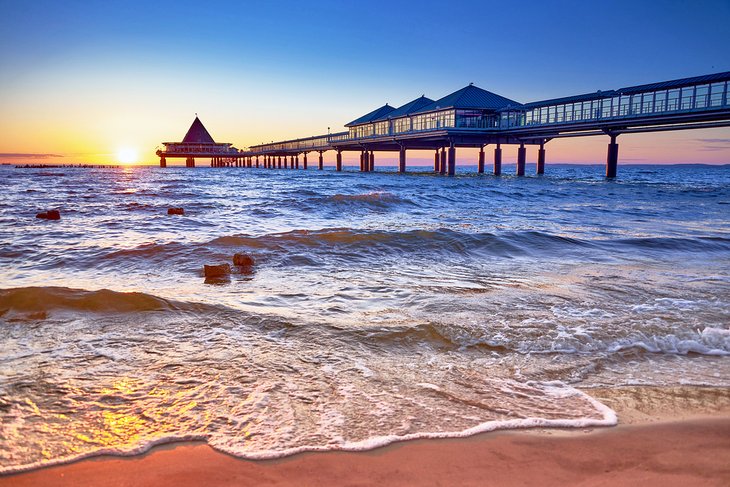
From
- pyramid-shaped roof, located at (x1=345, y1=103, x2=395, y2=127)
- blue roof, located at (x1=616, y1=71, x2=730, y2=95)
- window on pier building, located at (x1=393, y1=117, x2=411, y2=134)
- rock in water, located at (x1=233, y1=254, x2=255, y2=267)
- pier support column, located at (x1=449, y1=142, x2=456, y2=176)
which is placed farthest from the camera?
pyramid-shaped roof, located at (x1=345, y1=103, x2=395, y2=127)

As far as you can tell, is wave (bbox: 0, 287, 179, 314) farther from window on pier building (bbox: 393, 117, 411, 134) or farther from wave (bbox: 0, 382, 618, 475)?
window on pier building (bbox: 393, 117, 411, 134)

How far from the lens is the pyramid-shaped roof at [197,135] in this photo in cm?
11150

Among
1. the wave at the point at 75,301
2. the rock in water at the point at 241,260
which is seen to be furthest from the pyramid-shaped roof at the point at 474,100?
the wave at the point at 75,301

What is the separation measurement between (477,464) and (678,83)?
3242 centimetres

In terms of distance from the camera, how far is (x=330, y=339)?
3777 millimetres

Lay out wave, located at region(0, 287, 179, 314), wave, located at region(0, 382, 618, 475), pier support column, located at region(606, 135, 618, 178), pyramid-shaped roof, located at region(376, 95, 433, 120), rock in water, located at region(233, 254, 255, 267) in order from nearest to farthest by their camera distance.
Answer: wave, located at region(0, 382, 618, 475) < wave, located at region(0, 287, 179, 314) < rock in water, located at region(233, 254, 255, 267) < pier support column, located at region(606, 135, 618, 178) < pyramid-shaped roof, located at region(376, 95, 433, 120)

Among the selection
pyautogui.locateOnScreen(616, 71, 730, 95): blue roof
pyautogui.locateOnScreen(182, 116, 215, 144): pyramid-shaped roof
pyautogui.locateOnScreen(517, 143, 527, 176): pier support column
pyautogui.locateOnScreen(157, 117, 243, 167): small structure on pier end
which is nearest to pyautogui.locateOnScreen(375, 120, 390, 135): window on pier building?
pyautogui.locateOnScreen(517, 143, 527, 176): pier support column

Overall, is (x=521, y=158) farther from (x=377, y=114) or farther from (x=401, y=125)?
(x=377, y=114)

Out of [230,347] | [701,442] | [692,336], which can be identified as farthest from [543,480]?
[692,336]

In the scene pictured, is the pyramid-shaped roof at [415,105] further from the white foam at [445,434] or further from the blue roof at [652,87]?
the white foam at [445,434]

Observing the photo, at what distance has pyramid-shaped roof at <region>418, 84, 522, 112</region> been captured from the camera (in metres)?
43.4

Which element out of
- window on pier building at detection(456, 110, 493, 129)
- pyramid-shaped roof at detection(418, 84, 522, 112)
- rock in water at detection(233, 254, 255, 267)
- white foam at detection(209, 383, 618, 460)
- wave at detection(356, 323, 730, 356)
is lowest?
wave at detection(356, 323, 730, 356)

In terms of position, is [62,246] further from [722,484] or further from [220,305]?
[722,484]

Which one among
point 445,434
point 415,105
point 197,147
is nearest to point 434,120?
point 415,105
